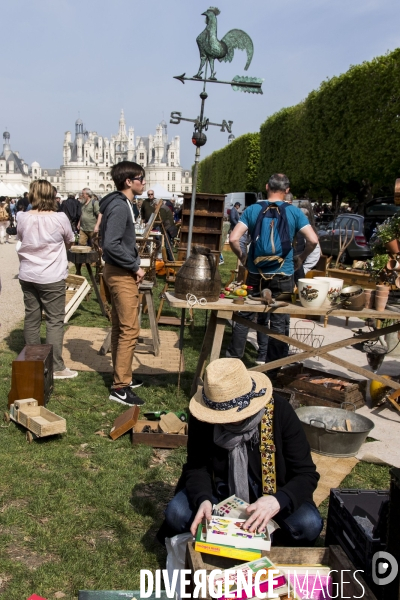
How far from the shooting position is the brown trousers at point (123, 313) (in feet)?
16.9

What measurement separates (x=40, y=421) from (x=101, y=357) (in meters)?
2.56

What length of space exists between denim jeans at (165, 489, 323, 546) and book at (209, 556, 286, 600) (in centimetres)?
42

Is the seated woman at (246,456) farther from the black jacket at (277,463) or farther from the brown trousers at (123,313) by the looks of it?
the brown trousers at (123,313)

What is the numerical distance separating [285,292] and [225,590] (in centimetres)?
310

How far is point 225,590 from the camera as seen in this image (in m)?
2.17

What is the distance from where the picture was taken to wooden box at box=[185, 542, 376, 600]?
2.26 meters

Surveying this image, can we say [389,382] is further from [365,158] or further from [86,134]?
[86,134]

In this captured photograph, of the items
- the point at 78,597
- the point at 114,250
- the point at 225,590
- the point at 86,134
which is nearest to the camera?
the point at 225,590

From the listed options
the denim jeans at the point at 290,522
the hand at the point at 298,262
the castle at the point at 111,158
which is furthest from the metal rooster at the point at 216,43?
the castle at the point at 111,158

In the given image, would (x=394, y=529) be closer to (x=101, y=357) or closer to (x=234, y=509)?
(x=234, y=509)

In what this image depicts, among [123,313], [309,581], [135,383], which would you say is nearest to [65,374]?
[135,383]

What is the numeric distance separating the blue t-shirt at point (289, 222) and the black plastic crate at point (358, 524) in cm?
247

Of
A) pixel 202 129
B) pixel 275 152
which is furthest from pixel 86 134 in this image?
pixel 202 129

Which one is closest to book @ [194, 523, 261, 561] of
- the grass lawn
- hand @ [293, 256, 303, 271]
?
the grass lawn
